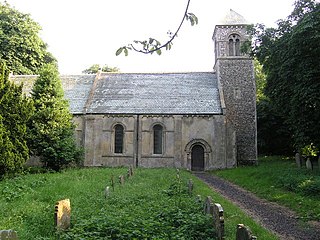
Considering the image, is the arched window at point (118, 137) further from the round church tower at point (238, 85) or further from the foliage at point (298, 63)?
the foliage at point (298, 63)

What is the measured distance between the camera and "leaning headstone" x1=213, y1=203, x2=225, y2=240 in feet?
20.6

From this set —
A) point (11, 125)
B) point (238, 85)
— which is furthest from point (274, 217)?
point (238, 85)

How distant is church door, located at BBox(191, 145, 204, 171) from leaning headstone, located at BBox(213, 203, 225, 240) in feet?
63.7

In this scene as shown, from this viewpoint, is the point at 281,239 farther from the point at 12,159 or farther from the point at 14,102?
the point at 14,102

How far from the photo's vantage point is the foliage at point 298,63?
15148mm

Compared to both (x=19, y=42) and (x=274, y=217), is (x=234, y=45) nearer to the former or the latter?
(x=19, y=42)

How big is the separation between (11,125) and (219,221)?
14.1 metres

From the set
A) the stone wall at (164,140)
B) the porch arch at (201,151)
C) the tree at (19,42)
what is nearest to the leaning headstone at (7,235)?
the stone wall at (164,140)

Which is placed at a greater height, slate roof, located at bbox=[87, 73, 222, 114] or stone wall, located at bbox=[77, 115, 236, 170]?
slate roof, located at bbox=[87, 73, 222, 114]

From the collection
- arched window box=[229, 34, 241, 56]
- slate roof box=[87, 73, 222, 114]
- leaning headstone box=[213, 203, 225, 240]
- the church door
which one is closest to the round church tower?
arched window box=[229, 34, 241, 56]

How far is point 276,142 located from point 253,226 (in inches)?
1110

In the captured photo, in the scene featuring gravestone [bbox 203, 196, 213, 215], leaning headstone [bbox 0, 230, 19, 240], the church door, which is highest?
the church door

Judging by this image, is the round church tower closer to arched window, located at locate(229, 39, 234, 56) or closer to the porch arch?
arched window, located at locate(229, 39, 234, 56)

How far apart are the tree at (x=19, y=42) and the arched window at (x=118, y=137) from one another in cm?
1334
